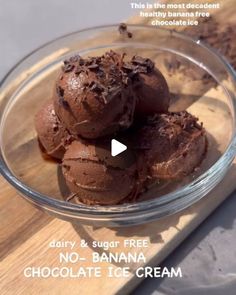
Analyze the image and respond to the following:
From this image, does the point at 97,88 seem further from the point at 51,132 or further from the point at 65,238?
the point at 65,238

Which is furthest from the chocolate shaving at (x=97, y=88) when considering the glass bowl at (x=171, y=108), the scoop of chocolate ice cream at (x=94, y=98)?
the glass bowl at (x=171, y=108)

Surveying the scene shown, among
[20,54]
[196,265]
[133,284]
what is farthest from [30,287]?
[20,54]

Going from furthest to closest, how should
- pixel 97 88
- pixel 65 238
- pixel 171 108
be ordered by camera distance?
pixel 171 108, pixel 65 238, pixel 97 88

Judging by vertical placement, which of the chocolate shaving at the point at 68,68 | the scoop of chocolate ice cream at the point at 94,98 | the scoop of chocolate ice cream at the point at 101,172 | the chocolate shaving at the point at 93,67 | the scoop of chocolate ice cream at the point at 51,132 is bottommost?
the scoop of chocolate ice cream at the point at 101,172

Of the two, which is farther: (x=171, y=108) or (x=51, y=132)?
(x=171, y=108)

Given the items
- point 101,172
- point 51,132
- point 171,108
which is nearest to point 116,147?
point 101,172

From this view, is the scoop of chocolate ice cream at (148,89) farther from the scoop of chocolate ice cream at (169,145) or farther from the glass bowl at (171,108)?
the glass bowl at (171,108)
